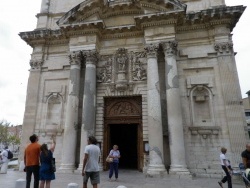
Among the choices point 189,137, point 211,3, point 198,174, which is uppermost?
point 211,3

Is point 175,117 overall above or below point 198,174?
above

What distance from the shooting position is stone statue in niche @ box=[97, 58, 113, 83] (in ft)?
42.8

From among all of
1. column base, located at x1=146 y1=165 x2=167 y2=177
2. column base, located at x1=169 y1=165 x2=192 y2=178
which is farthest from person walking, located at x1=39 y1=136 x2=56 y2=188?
column base, located at x1=169 y1=165 x2=192 y2=178

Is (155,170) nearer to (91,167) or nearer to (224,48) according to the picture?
(91,167)

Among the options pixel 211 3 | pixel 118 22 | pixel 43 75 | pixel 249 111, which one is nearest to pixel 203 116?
pixel 211 3

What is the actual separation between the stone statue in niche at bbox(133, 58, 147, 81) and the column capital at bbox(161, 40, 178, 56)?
1.76m

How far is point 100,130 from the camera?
12.3 metres

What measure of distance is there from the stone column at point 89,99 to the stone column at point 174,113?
4252 millimetres

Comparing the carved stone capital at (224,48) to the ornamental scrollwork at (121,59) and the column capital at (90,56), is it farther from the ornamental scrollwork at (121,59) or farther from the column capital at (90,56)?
the column capital at (90,56)

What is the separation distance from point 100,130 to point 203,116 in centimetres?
595

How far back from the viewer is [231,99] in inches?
433

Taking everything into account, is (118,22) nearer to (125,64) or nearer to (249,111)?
(125,64)

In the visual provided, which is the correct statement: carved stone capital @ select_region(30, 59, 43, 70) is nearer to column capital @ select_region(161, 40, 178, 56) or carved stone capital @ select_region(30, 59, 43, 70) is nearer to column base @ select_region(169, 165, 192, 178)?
column capital @ select_region(161, 40, 178, 56)

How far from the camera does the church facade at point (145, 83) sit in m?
10.8
